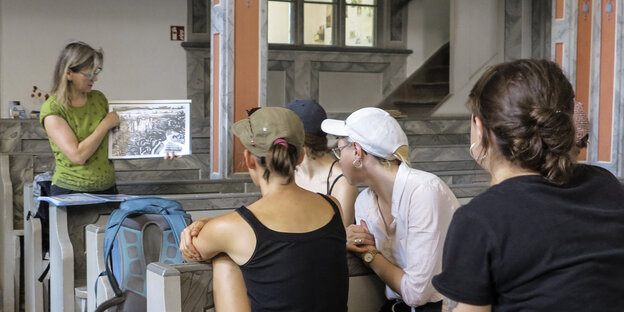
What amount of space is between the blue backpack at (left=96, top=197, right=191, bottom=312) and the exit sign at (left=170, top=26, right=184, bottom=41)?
7672 millimetres

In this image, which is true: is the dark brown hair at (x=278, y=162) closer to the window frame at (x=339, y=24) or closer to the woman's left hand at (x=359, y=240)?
the woman's left hand at (x=359, y=240)

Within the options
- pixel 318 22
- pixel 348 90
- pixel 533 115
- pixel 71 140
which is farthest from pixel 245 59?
pixel 533 115

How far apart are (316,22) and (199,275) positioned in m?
→ 9.41

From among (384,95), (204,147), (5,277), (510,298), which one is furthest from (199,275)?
(384,95)

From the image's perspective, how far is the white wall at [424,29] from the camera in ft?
38.2

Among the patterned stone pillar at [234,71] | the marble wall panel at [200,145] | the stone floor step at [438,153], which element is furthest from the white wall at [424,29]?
the patterned stone pillar at [234,71]

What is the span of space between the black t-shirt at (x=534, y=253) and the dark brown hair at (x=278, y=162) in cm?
94

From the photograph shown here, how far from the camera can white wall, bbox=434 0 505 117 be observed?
1115 cm

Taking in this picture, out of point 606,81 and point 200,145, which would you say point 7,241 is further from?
point 606,81

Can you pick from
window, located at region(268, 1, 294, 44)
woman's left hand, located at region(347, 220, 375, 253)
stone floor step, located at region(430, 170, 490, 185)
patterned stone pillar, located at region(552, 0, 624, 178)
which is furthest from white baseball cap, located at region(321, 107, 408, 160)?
window, located at region(268, 1, 294, 44)

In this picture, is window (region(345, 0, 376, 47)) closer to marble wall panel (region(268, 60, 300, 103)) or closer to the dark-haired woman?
marble wall panel (region(268, 60, 300, 103))

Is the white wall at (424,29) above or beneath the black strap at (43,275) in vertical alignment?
above

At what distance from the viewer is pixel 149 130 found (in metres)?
4.46

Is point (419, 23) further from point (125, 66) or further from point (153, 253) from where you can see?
point (153, 253)
